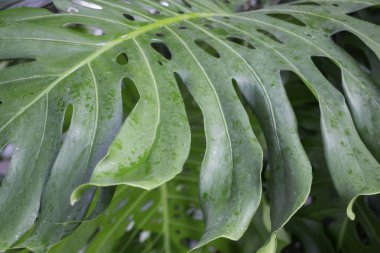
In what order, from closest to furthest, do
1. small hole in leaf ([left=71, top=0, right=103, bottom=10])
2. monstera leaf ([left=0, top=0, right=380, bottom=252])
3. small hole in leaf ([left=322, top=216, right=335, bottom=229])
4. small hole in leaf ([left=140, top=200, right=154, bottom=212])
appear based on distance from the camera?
monstera leaf ([left=0, top=0, right=380, bottom=252]), small hole in leaf ([left=71, top=0, right=103, bottom=10]), small hole in leaf ([left=140, top=200, right=154, bottom=212]), small hole in leaf ([left=322, top=216, right=335, bottom=229])

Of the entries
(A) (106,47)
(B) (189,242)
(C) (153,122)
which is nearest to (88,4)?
(A) (106,47)

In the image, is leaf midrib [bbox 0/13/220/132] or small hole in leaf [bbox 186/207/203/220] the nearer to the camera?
leaf midrib [bbox 0/13/220/132]

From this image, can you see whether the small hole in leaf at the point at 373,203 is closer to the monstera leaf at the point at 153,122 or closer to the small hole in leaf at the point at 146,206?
the monstera leaf at the point at 153,122

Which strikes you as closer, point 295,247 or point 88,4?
point 88,4

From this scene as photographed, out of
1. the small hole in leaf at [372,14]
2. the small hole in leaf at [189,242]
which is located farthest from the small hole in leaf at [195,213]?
the small hole in leaf at [372,14]

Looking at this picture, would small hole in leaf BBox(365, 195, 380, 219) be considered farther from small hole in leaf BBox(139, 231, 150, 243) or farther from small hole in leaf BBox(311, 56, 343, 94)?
small hole in leaf BBox(139, 231, 150, 243)

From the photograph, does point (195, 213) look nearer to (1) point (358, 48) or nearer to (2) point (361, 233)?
(2) point (361, 233)

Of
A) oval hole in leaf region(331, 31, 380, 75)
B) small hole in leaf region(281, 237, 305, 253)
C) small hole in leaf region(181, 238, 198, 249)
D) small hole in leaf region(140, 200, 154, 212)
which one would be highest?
oval hole in leaf region(331, 31, 380, 75)

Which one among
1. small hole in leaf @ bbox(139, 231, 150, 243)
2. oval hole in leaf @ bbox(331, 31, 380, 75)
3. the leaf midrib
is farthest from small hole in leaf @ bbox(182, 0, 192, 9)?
small hole in leaf @ bbox(139, 231, 150, 243)

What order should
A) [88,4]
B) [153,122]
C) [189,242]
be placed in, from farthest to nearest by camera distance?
[189,242], [88,4], [153,122]

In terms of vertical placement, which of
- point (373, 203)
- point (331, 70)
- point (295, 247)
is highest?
point (331, 70)

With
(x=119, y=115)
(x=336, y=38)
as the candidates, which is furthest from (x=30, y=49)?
(x=336, y=38)
